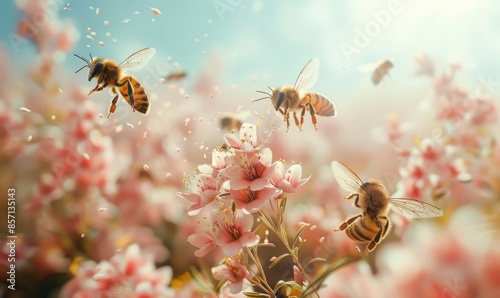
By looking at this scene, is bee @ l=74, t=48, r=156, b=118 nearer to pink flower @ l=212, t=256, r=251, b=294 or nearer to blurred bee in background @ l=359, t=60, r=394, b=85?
pink flower @ l=212, t=256, r=251, b=294

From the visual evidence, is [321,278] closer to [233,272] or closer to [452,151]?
[233,272]

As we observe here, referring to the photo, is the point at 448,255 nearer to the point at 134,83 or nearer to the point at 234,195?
the point at 234,195

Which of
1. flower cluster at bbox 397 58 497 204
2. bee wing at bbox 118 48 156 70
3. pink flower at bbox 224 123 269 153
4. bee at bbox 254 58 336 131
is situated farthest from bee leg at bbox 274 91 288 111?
flower cluster at bbox 397 58 497 204

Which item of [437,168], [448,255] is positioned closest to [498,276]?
[448,255]

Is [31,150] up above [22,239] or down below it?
above

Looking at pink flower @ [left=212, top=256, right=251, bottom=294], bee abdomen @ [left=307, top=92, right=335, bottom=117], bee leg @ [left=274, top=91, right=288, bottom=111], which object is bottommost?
pink flower @ [left=212, top=256, right=251, bottom=294]

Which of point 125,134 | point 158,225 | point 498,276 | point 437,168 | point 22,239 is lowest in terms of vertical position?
point 498,276

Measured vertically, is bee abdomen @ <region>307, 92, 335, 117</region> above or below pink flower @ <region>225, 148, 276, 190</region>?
above
